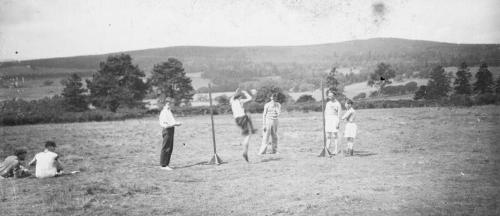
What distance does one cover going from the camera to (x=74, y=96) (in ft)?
196

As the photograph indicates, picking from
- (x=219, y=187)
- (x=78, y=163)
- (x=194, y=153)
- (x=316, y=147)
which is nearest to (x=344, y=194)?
(x=219, y=187)

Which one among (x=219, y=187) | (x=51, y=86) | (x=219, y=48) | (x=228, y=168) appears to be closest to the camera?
(x=219, y=187)

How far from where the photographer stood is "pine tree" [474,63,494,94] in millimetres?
32441

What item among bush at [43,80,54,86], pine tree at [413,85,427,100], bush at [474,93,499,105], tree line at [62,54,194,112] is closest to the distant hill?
tree line at [62,54,194,112]

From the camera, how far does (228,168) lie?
38.6 ft

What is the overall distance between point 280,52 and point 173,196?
7070 centimetres

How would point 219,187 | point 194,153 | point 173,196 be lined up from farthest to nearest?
point 194,153 → point 219,187 → point 173,196

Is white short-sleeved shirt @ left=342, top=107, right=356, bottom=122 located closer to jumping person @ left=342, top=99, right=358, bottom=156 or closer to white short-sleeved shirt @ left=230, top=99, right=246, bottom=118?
jumping person @ left=342, top=99, right=358, bottom=156

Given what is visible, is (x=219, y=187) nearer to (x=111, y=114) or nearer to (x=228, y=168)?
(x=228, y=168)

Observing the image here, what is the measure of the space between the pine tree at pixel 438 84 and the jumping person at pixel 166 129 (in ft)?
124

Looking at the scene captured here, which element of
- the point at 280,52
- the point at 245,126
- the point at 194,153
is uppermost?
the point at 280,52

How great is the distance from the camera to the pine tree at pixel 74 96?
59.1m

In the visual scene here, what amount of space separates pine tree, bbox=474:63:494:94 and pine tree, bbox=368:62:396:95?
13.5 meters

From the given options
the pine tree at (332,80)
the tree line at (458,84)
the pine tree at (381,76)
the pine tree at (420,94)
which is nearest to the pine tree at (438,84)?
the tree line at (458,84)
